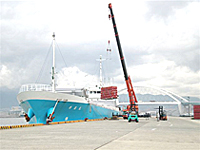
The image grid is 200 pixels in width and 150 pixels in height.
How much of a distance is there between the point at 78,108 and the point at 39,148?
115ft

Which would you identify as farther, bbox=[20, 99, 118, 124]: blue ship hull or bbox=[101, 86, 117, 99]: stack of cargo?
bbox=[101, 86, 117, 99]: stack of cargo

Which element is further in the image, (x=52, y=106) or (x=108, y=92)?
(x=108, y=92)

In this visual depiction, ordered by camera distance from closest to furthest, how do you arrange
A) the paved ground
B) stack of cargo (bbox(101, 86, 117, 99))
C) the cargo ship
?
the paved ground
the cargo ship
stack of cargo (bbox(101, 86, 117, 99))

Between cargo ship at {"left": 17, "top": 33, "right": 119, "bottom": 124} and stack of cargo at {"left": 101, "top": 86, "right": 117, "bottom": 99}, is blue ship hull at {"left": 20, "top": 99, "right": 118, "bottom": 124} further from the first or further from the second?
stack of cargo at {"left": 101, "top": 86, "right": 117, "bottom": 99}

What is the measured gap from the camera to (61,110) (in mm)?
40469

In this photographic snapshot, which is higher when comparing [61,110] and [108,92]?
[108,92]

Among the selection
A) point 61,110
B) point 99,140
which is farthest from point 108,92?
point 99,140

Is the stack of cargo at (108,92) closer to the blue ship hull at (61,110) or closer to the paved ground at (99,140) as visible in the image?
the blue ship hull at (61,110)

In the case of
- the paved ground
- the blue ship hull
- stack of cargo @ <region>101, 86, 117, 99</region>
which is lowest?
the paved ground

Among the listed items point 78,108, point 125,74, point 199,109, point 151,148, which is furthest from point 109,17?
point 151,148

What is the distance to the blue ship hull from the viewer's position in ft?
121

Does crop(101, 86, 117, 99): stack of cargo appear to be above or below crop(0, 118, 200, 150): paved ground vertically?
above

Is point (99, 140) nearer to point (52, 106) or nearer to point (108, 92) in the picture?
point (52, 106)

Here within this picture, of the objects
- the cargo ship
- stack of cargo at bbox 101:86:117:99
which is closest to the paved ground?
the cargo ship
